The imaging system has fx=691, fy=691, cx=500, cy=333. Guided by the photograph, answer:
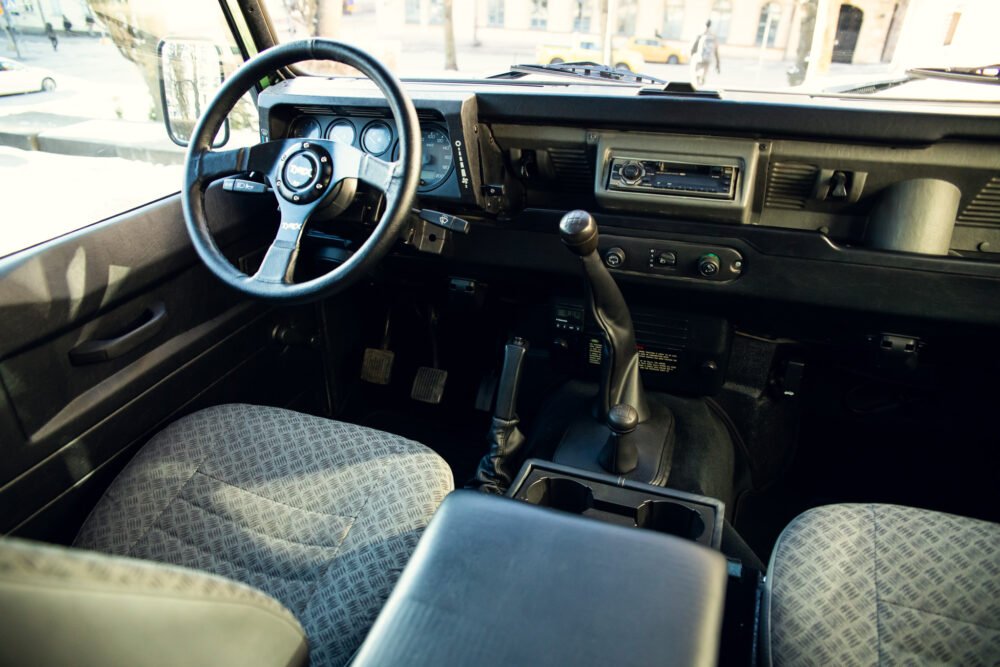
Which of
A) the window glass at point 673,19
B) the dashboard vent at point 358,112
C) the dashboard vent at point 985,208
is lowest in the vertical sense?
the dashboard vent at point 985,208

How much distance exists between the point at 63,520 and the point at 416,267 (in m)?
1.13

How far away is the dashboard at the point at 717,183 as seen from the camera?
1.49 meters

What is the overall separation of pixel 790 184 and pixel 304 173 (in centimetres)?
111

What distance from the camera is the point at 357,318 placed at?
2436mm

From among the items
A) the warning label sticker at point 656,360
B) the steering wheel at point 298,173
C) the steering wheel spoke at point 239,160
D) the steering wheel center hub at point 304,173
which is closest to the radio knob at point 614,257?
the warning label sticker at point 656,360

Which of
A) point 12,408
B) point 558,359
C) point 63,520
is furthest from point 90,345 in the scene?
point 558,359

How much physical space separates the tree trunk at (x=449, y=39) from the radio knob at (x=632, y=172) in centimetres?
75

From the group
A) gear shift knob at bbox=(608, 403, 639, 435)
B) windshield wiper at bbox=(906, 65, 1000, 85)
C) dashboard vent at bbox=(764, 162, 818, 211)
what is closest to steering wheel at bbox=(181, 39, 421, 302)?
gear shift knob at bbox=(608, 403, 639, 435)

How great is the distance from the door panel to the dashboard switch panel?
→ 1.03 m

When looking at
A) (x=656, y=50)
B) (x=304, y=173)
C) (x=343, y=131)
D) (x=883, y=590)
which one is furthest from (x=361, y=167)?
(x=656, y=50)

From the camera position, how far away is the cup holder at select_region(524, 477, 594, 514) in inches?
56.1

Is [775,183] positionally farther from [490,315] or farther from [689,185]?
[490,315]

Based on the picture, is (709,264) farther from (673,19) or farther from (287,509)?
(673,19)

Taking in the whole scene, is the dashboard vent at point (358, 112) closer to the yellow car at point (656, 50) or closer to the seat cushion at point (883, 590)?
the yellow car at point (656, 50)
